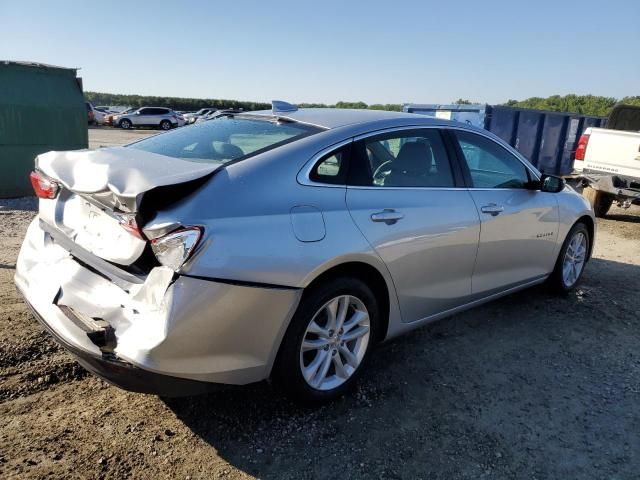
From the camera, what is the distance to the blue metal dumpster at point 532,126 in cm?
1284

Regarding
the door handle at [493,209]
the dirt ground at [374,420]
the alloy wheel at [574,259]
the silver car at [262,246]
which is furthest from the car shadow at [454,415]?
the door handle at [493,209]

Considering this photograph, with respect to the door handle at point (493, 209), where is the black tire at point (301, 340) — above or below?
below

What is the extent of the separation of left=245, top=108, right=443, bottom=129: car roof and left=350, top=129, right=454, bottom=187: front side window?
13cm

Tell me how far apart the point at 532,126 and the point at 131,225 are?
515 inches

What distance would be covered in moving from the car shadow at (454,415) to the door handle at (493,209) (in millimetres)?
987

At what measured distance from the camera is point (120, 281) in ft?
8.04

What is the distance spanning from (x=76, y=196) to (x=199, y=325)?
1.10 metres

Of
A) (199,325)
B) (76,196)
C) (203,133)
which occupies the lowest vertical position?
(199,325)

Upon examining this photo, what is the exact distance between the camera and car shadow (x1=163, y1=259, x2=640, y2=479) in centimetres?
257

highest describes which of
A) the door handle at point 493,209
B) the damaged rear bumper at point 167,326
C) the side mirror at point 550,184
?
the side mirror at point 550,184

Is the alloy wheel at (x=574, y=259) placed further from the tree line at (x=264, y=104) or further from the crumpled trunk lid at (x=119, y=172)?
the tree line at (x=264, y=104)

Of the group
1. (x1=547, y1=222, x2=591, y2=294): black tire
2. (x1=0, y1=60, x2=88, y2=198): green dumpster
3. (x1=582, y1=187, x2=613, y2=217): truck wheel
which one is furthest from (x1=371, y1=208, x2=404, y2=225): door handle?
(x1=582, y1=187, x2=613, y2=217): truck wheel

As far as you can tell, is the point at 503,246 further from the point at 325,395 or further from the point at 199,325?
the point at 199,325

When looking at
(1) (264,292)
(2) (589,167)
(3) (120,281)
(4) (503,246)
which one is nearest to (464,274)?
(4) (503,246)
